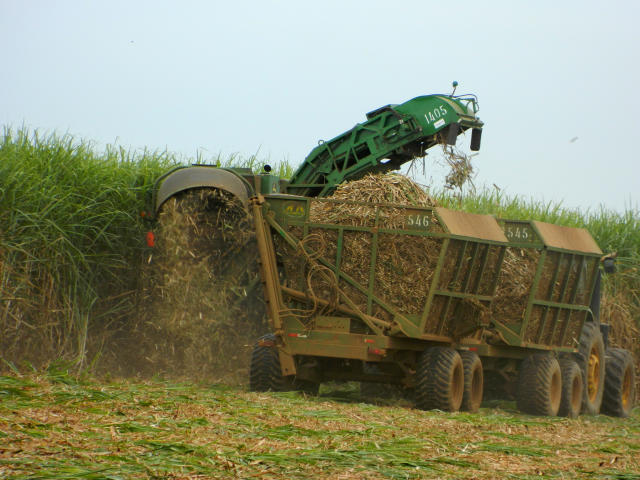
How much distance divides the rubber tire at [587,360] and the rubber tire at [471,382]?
2449mm

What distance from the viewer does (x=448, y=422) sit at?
28.9ft

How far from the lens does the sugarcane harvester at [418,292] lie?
33.0 feet

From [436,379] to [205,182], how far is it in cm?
381

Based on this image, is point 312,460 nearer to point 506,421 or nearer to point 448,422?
point 448,422

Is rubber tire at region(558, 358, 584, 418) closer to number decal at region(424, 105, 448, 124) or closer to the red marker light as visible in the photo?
number decal at region(424, 105, 448, 124)

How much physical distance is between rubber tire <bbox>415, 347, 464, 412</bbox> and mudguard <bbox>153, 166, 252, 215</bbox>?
3158 mm

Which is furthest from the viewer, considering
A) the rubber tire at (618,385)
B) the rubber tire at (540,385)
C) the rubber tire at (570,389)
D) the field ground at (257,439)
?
the rubber tire at (618,385)

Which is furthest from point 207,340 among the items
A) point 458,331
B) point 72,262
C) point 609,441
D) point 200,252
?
point 609,441

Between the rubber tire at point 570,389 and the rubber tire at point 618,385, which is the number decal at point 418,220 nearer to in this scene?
the rubber tire at point 570,389

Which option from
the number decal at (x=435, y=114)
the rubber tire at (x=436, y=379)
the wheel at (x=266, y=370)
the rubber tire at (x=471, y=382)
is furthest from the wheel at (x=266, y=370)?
the number decal at (x=435, y=114)

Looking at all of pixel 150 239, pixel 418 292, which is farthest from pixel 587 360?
pixel 150 239

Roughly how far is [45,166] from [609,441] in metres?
7.93

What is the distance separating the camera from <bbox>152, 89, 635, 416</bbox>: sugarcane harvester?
396 inches

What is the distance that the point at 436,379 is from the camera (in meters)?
10.1
